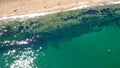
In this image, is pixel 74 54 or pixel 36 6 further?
pixel 36 6

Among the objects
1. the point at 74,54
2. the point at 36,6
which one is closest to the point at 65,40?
the point at 74,54

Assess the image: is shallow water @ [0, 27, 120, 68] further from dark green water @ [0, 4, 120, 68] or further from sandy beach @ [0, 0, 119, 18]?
sandy beach @ [0, 0, 119, 18]

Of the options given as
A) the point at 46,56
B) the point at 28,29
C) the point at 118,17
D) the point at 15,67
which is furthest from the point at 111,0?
the point at 15,67

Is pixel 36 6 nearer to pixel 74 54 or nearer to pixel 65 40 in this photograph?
pixel 65 40

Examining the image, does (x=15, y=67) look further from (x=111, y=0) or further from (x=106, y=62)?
(x=111, y=0)

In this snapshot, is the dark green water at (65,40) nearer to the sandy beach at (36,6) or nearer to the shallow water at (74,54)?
the shallow water at (74,54)

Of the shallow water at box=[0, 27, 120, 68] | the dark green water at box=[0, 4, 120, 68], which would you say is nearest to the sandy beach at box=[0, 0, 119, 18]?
the dark green water at box=[0, 4, 120, 68]
